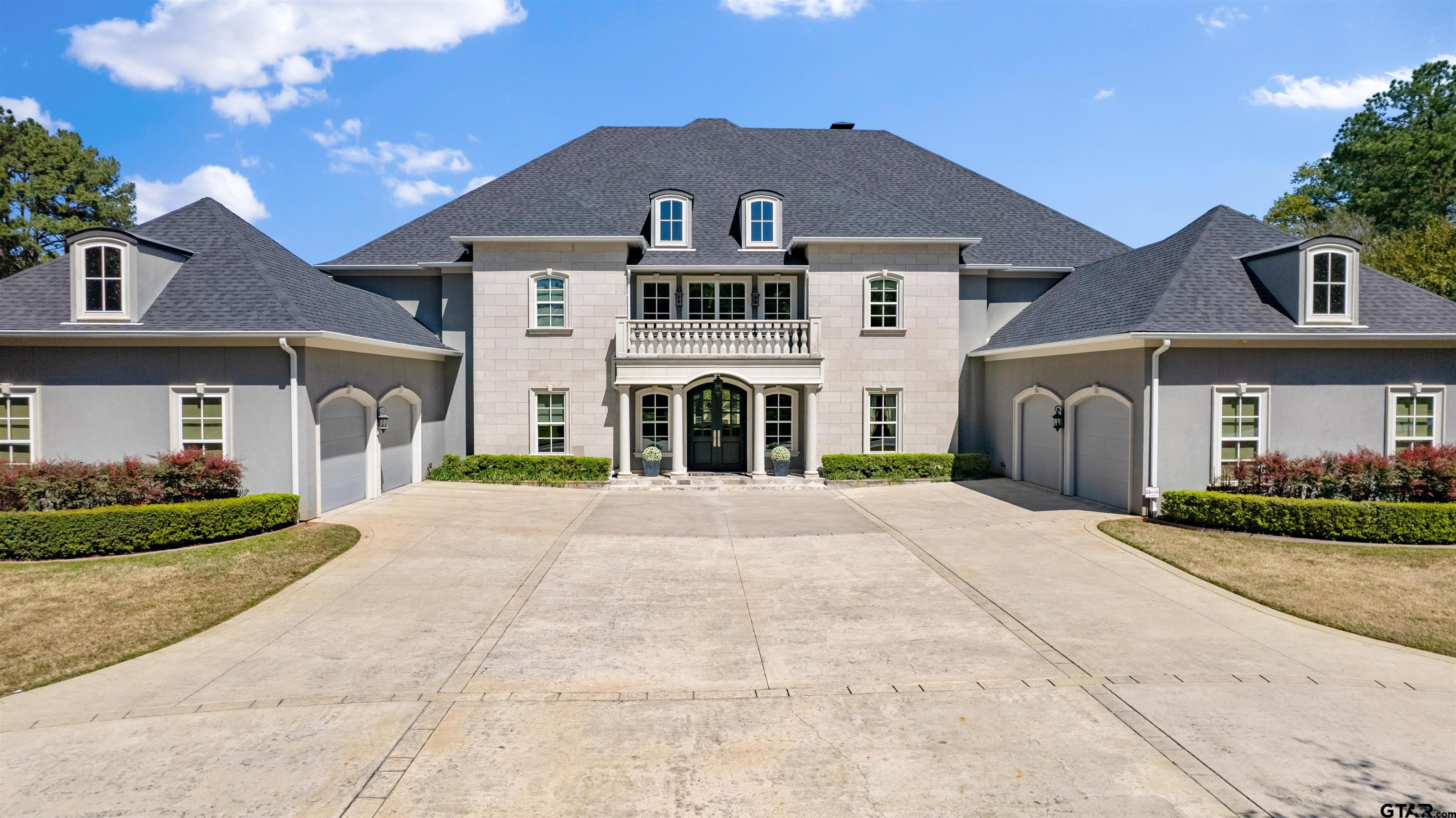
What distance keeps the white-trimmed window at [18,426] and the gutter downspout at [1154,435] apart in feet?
75.7

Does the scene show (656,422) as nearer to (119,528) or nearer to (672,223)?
(672,223)

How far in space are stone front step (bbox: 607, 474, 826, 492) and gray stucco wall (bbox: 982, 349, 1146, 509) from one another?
5.69 m

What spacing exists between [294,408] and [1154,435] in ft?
58.3

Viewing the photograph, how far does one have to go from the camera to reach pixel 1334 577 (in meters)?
10.8

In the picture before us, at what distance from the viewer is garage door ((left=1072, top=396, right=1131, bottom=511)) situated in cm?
1605

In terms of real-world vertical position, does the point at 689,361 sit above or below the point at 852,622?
above

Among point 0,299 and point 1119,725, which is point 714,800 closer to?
point 1119,725

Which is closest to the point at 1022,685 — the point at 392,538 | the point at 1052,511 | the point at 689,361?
the point at 1052,511

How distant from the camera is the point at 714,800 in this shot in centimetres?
507

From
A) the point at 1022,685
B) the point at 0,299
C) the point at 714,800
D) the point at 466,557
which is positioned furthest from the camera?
the point at 0,299

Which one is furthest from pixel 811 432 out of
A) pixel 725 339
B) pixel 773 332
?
pixel 725 339

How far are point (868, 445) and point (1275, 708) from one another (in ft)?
51.4

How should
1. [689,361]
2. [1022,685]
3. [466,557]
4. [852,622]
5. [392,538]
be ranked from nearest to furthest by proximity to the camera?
[1022,685]
[852,622]
[466,557]
[392,538]
[689,361]

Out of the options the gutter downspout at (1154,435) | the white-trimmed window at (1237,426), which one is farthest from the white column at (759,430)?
the white-trimmed window at (1237,426)
